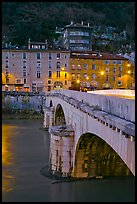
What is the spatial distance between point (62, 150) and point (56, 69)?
5761 centimetres

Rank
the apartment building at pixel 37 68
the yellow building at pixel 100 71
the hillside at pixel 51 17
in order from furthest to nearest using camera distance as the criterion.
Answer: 1. the hillside at pixel 51 17
2. the yellow building at pixel 100 71
3. the apartment building at pixel 37 68

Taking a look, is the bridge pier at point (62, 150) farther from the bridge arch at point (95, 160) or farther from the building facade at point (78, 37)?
the building facade at point (78, 37)

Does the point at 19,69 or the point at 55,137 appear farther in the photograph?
the point at 19,69

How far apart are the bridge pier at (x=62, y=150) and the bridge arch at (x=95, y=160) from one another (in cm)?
58

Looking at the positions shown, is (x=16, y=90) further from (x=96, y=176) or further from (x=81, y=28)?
(x=96, y=176)

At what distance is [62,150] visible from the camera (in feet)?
75.7

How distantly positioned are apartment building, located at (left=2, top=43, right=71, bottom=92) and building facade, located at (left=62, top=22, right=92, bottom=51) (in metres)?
23.1

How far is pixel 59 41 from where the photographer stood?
374 feet

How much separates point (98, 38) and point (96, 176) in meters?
96.1

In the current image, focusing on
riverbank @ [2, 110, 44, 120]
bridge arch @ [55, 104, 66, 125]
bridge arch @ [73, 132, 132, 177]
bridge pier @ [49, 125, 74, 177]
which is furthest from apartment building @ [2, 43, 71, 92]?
bridge pier @ [49, 125, 74, 177]

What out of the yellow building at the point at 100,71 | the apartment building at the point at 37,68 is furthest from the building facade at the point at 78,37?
the apartment building at the point at 37,68

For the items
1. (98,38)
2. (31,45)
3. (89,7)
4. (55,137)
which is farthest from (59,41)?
(55,137)

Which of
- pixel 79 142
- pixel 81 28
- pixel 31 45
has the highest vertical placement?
pixel 81 28

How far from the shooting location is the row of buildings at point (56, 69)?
261ft
